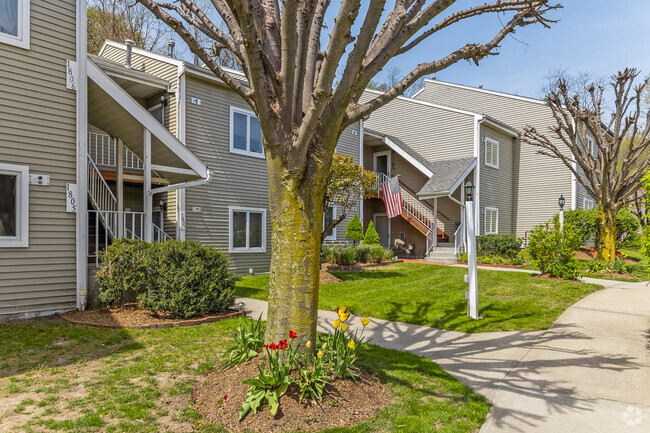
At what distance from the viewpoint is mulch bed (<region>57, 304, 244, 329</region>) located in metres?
6.68

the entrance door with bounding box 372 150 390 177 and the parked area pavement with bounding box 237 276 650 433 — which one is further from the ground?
the entrance door with bounding box 372 150 390 177

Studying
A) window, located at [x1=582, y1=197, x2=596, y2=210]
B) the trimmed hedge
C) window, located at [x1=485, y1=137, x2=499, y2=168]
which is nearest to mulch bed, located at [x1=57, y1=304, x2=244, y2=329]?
the trimmed hedge

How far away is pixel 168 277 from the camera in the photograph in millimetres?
7074

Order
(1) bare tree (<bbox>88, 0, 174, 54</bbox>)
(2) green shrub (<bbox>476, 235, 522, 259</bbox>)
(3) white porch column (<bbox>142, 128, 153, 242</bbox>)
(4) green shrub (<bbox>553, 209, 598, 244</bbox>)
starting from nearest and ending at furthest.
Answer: (3) white porch column (<bbox>142, 128, 153, 242</bbox>)
(2) green shrub (<bbox>476, 235, 522, 259</bbox>)
(4) green shrub (<bbox>553, 209, 598, 244</bbox>)
(1) bare tree (<bbox>88, 0, 174, 54</bbox>)

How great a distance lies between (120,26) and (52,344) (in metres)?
22.1

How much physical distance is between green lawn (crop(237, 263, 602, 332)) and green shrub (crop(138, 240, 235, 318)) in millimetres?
2306

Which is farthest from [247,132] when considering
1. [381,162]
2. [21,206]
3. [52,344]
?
[381,162]

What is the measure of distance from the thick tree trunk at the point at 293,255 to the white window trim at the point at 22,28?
21.1 ft

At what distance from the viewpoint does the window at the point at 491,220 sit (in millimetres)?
20250

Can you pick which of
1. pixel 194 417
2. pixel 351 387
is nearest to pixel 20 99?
pixel 194 417

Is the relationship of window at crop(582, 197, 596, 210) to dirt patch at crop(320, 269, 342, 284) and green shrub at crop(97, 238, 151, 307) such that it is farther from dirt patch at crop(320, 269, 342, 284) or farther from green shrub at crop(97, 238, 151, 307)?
green shrub at crop(97, 238, 151, 307)

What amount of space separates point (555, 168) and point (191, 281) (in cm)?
1997

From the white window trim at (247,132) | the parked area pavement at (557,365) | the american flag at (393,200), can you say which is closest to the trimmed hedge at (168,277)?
the parked area pavement at (557,365)

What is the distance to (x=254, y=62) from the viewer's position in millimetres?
3594
